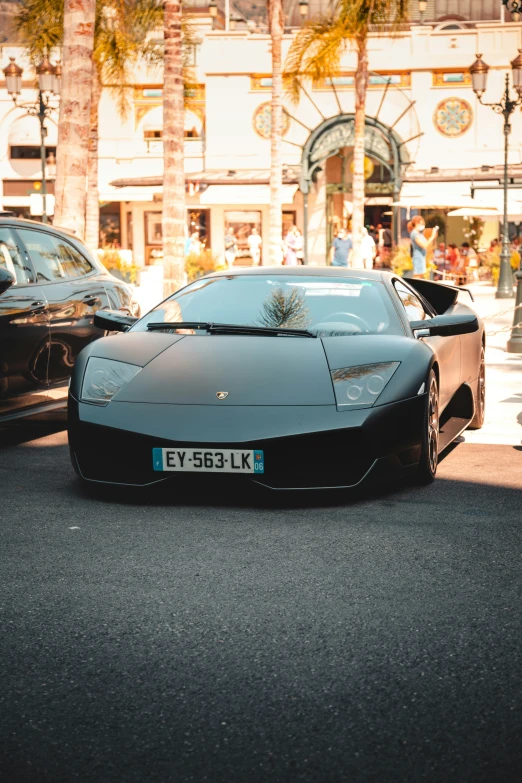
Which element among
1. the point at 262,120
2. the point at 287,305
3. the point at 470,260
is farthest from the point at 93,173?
the point at 287,305

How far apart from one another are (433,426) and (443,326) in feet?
1.87

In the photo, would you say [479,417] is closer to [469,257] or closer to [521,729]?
[521,729]

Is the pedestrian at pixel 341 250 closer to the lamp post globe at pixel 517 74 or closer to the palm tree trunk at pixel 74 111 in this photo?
the lamp post globe at pixel 517 74

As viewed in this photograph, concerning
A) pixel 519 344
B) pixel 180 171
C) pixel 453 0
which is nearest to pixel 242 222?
pixel 453 0

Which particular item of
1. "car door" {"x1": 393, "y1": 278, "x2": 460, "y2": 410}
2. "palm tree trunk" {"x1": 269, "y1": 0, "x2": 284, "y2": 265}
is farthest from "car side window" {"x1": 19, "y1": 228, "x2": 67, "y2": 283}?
"palm tree trunk" {"x1": 269, "y1": 0, "x2": 284, "y2": 265}

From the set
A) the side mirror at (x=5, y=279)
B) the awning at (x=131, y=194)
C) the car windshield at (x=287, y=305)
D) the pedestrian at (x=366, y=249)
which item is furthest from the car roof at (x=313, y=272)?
the awning at (x=131, y=194)

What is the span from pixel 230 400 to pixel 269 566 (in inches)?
50.8

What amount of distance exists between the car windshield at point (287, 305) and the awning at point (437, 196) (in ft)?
97.6

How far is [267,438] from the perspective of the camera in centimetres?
557

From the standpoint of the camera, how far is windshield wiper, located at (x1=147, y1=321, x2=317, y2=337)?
21.1 feet

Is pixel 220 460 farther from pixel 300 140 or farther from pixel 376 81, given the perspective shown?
pixel 376 81

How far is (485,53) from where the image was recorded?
4550 cm

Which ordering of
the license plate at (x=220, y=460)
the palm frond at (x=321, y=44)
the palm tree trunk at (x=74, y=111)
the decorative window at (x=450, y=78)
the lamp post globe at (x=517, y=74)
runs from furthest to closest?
the decorative window at (x=450, y=78)
the palm frond at (x=321, y=44)
the lamp post globe at (x=517, y=74)
the palm tree trunk at (x=74, y=111)
the license plate at (x=220, y=460)

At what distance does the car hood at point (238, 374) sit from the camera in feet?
18.9
